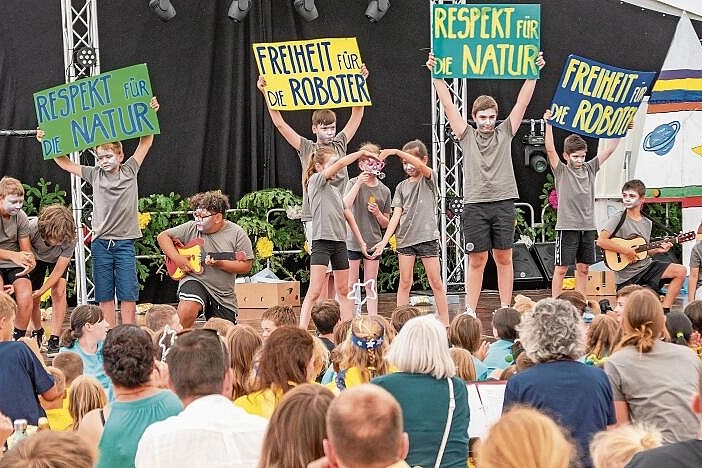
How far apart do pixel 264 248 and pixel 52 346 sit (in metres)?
4.14

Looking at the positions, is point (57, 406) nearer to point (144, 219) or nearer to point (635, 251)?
point (635, 251)

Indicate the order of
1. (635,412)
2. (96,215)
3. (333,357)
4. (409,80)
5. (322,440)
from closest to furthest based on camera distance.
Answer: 1. (322,440)
2. (635,412)
3. (333,357)
4. (96,215)
5. (409,80)

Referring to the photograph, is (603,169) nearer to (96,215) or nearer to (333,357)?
(96,215)

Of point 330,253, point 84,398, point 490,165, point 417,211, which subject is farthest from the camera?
point 417,211

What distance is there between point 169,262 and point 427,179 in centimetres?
240

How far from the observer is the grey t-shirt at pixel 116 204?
27.0 feet

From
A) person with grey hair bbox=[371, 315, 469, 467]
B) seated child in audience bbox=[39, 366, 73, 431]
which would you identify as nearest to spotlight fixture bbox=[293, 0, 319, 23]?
seated child in audience bbox=[39, 366, 73, 431]

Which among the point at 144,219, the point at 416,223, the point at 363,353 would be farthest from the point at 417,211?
the point at 363,353

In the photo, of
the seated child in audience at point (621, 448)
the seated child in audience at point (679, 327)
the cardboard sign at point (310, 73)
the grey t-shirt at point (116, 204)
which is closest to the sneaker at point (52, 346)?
the grey t-shirt at point (116, 204)

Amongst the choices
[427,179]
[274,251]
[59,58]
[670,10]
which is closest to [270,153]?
[274,251]

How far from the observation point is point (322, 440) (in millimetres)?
2725

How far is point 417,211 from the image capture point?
8.66m

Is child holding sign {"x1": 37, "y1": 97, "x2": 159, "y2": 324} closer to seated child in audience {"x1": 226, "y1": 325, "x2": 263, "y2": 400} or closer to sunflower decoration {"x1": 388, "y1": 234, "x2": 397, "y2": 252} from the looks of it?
seated child in audience {"x1": 226, "y1": 325, "x2": 263, "y2": 400}

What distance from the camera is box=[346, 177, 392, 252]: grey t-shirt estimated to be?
905cm
